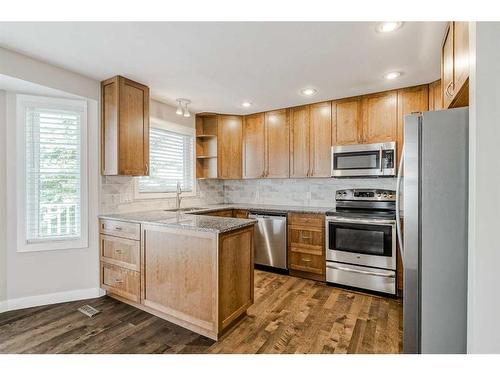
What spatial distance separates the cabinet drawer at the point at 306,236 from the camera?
3.21 m

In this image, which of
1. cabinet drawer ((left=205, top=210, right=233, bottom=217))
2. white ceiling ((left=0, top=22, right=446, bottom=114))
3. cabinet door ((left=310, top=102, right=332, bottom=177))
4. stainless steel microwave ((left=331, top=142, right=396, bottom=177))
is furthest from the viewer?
cabinet drawer ((left=205, top=210, right=233, bottom=217))

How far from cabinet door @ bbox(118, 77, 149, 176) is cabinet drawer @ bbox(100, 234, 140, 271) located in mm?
725

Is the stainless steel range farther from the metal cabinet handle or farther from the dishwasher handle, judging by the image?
the metal cabinet handle

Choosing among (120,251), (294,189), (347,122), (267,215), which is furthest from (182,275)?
(347,122)

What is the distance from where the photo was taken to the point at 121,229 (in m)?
2.60

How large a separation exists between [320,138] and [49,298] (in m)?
3.61

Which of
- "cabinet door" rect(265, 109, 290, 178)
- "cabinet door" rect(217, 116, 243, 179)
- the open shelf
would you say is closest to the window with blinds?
the open shelf

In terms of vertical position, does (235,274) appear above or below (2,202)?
below

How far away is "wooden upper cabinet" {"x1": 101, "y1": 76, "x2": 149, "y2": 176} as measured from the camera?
8.81 feet

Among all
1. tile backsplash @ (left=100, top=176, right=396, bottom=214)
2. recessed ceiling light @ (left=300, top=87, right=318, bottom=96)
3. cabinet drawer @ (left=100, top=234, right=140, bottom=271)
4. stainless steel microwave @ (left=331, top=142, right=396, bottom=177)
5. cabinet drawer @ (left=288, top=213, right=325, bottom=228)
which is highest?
recessed ceiling light @ (left=300, top=87, right=318, bottom=96)

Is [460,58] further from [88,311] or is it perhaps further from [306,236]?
[88,311]

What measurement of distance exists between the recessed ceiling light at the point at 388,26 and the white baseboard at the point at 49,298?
355 centimetres

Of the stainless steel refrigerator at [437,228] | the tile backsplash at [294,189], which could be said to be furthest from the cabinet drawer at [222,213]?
the stainless steel refrigerator at [437,228]

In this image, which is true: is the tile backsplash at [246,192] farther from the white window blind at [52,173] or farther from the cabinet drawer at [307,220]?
the cabinet drawer at [307,220]
